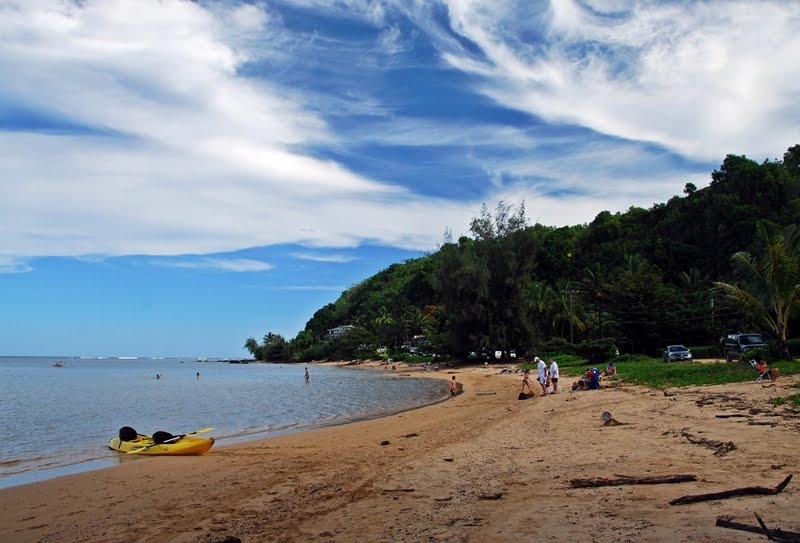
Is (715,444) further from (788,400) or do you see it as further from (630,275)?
(630,275)

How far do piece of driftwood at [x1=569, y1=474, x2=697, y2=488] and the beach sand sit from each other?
0.14m

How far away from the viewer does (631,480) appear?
7719 millimetres

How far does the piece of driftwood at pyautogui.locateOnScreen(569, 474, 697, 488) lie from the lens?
7520 mm

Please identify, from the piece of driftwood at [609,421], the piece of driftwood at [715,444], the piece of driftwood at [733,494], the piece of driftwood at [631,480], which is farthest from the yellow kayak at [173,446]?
the piece of driftwood at [733,494]

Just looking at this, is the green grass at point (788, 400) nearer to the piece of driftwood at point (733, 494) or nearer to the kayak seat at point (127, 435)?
the piece of driftwood at point (733, 494)

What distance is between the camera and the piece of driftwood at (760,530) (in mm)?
4965

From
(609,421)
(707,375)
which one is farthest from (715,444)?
(707,375)

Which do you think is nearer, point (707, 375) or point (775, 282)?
point (707, 375)

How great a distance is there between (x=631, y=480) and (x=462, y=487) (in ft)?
7.83

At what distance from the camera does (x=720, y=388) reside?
1698 cm

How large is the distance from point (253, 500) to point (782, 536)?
7257mm

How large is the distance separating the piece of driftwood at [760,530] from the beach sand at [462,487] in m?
0.08

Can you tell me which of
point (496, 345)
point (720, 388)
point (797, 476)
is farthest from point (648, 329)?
point (797, 476)

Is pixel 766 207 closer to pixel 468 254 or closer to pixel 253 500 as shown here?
pixel 468 254
